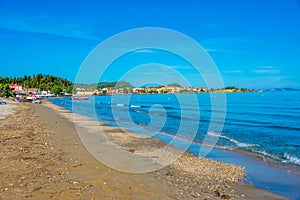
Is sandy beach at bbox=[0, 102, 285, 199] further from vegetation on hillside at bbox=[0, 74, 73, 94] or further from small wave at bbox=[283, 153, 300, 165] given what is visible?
vegetation on hillside at bbox=[0, 74, 73, 94]

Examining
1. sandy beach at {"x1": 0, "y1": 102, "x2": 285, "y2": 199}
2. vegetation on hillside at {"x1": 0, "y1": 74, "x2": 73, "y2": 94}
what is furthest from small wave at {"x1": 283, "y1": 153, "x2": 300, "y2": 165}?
vegetation on hillside at {"x1": 0, "y1": 74, "x2": 73, "y2": 94}

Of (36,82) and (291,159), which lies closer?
(291,159)

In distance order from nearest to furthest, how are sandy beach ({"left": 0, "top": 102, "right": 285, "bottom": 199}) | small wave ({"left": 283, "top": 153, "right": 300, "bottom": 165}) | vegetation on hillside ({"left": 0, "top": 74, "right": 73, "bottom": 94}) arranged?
1. sandy beach ({"left": 0, "top": 102, "right": 285, "bottom": 199})
2. small wave ({"left": 283, "top": 153, "right": 300, "bottom": 165})
3. vegetation on hillside ({"left": 0, "top": 74, "right": 73, "bottom": 94})

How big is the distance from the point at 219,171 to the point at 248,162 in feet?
10.3

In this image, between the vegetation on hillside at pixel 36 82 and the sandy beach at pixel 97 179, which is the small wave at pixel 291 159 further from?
the vegetation on hillside at pixel 36 82

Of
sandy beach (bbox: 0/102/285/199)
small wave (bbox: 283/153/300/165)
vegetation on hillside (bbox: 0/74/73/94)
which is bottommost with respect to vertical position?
small wave (bbox: 283/153/300/165)

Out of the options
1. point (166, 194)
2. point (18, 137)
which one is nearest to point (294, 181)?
point (166, 194)

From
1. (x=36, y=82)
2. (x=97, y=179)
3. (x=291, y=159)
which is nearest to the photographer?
(x=97, y=179)

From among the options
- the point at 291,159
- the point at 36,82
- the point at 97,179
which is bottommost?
the point at 291,159

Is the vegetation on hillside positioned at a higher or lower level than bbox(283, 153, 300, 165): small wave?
higher

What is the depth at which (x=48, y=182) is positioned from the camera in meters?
6.54

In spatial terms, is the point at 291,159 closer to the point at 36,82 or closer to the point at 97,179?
the point at 97,179

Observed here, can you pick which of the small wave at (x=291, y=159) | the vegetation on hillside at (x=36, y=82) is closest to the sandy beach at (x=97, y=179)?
the small wave at (x=291, y=159)

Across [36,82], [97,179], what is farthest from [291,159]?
[36,82]
